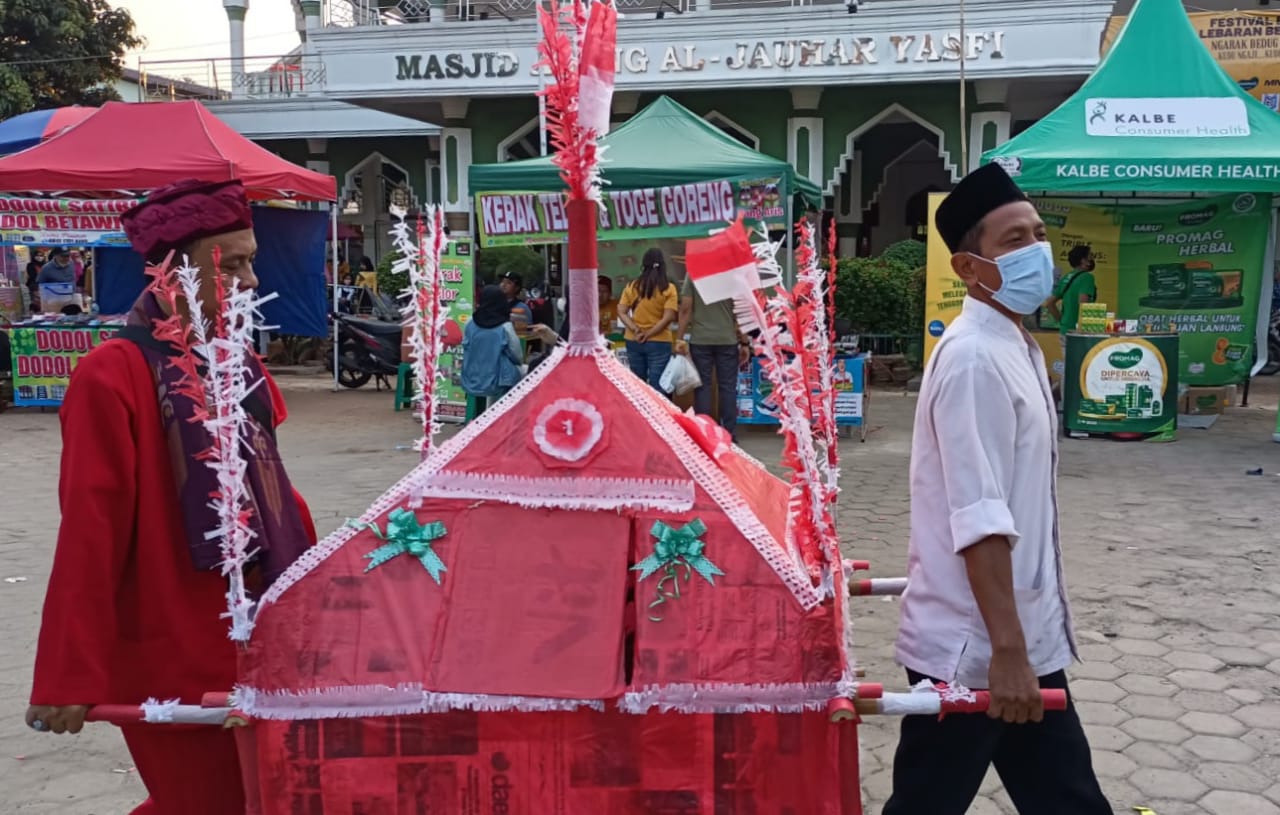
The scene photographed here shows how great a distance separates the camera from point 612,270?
1420cm

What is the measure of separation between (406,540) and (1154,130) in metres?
8.80

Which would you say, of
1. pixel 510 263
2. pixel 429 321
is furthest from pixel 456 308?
pixel 429 321

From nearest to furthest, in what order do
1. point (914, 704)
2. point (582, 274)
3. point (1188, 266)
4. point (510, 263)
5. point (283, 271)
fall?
point (914, 704) < point (582, 274) < point (1188, 266) < point (283, 271) < point (510, 263)

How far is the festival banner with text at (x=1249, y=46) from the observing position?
14414 mm

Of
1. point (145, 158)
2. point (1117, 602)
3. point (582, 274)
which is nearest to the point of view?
point (582, 274)

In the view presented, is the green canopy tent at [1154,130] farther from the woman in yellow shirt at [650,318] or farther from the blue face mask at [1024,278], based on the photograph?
the blue face mask at [1024,278]

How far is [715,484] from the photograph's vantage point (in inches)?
82.7

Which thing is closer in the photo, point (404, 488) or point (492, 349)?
point (404, 488)

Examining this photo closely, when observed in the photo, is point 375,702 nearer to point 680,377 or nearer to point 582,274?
point 582,274

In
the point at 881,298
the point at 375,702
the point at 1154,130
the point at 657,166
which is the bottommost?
the point at 375,702

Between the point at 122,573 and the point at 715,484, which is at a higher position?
the point at 715,484

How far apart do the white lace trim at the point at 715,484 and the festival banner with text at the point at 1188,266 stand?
799 cm

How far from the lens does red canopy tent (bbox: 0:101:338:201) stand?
9.86 m

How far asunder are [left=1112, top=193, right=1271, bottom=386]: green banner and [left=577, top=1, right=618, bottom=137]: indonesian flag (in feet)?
30.8
